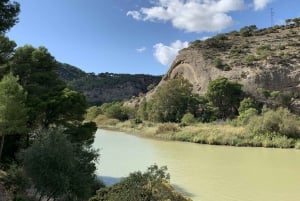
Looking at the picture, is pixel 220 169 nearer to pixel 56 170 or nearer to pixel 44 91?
pixel 44 91

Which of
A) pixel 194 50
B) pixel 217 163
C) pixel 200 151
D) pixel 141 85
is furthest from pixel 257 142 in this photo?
pixel 141 85

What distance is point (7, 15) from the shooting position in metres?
18.5

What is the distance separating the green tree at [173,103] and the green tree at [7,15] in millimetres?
48538

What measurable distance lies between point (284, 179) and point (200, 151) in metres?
14.6

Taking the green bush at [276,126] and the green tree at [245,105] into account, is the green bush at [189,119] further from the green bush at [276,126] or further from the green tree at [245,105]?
the green bush at [276,126]

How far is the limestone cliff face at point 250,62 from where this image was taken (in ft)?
233

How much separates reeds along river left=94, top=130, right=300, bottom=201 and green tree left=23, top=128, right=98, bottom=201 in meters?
6.78

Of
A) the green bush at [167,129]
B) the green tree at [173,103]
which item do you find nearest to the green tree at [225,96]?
the green tree at [173,103]

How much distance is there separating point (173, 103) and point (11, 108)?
49986mm

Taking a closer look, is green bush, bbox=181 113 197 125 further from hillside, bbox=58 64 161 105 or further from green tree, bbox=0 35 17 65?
hillside, bbox=58 64 161 105

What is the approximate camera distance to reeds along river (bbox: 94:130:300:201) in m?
20.4

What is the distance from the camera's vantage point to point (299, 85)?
2731 inches

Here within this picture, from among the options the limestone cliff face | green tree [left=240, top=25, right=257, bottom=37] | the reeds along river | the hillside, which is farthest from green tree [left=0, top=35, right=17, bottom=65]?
the hillside

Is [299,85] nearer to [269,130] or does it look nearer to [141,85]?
[269,130]
